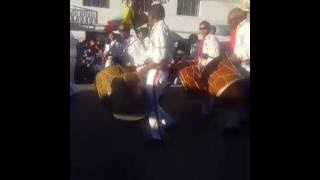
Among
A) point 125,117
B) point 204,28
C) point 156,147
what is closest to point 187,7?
point 204,28

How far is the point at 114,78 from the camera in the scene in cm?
402

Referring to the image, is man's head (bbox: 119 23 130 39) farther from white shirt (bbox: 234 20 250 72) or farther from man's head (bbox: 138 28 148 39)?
white shirt (bbox: 234 20 250 72)

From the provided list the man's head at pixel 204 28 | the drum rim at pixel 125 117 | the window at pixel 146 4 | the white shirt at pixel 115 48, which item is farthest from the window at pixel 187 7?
the drum rim at pixel 125 117

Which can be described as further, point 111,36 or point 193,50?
point 193,50

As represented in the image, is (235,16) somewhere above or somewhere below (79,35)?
above

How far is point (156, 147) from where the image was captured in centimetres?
407

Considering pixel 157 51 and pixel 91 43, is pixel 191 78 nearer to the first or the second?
pixel 157 51

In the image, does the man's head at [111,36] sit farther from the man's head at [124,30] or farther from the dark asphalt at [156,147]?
the dark asphalt at [156,147]

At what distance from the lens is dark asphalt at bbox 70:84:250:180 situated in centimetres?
399

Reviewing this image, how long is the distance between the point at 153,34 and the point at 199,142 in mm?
888

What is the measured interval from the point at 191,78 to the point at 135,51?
1.53 feet
